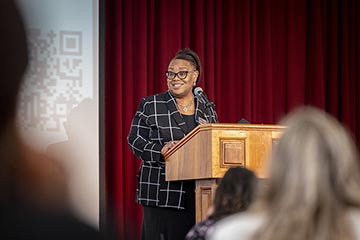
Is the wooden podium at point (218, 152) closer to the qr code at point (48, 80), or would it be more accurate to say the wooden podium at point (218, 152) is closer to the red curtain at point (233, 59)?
the qr code at point (48, 80)

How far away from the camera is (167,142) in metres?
4.04

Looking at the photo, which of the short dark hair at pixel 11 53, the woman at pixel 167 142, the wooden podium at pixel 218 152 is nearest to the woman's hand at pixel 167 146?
the woman at pixel 167 142

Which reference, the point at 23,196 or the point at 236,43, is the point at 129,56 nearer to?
the point at 236,43

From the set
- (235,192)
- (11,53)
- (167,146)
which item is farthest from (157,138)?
(235,192)

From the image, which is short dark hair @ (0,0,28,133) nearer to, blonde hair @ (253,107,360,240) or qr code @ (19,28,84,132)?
qr code @ (19,28,84,132)

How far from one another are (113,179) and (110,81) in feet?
2.42

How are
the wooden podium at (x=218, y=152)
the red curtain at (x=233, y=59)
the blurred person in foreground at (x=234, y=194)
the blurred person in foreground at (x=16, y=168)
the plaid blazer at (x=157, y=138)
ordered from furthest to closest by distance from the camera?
the red curtain at (x=233, y=59) < the blurred person in foreground at (x=16, y=168) < the plaid blazer at (x=157, y=138) < the wooden podium at (x=218, y=152) < the blurred person in foreground at (x=234, y=194)

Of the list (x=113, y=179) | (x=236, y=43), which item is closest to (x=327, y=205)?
(x=113, y=179)

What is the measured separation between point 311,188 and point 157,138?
8.73 ft

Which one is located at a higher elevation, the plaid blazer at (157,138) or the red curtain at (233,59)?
the red curtain at (233,59)

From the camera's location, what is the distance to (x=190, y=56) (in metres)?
4.26

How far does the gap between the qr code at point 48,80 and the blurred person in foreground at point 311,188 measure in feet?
11.9

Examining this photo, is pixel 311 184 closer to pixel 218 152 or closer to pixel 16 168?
pixel 218 152

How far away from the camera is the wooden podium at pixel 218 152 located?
3.55 m
